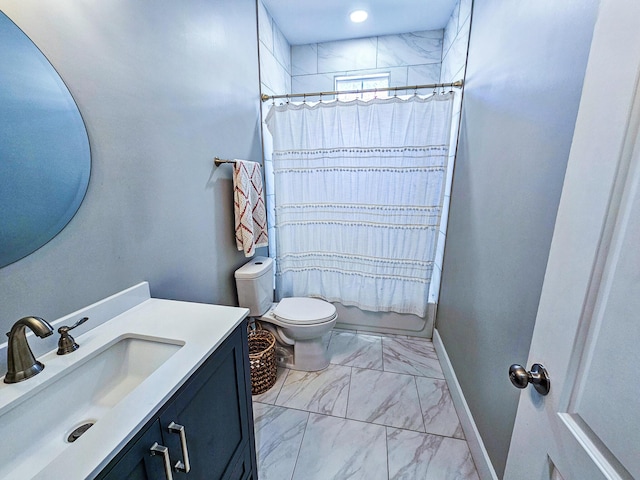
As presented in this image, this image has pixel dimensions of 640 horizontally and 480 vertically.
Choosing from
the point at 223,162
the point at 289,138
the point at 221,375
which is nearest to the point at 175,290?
the point at 221,375

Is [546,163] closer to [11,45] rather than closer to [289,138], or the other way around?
[11,45]

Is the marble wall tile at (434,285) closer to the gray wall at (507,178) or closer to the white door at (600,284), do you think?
the gray wall at (507,178)

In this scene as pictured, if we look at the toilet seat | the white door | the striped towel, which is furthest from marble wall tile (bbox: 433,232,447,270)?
the white door

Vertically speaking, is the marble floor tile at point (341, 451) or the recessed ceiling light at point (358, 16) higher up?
the recessed ceiling light at point (358, 16)

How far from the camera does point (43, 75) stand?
0.74 metres

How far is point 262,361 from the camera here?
1.72 meters

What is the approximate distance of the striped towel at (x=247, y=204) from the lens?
5.34 ft

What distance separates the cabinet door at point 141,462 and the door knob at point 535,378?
0.81m

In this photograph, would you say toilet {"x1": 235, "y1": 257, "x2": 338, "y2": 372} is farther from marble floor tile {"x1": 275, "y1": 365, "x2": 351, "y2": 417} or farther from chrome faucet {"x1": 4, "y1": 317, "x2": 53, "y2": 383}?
chrome faucet {"x1": 4, "y1": 317, "x2": 53, "y2": 383}

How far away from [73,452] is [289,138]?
6.59ft

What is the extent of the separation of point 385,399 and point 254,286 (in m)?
1.10

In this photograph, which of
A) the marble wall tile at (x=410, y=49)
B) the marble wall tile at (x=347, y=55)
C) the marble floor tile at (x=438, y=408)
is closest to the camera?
the marble floor tile at (x=438, y=408)

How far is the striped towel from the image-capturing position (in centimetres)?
163

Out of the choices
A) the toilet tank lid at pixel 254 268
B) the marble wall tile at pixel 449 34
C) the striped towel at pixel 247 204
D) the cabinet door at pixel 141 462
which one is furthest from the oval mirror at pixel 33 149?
the marble wall tile at pixel 449 34
